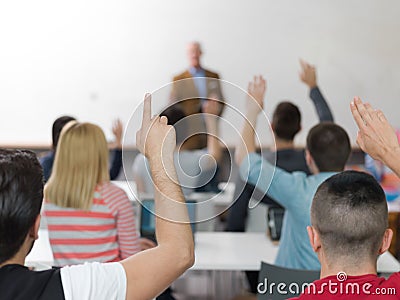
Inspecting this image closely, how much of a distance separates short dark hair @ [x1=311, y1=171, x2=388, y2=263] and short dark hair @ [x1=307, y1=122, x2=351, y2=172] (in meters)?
0.96

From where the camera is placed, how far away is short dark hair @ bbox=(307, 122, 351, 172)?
8.76 ft

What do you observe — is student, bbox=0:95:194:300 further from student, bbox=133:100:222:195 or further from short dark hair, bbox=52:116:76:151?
short dark hair, bbox=52:116:76:151

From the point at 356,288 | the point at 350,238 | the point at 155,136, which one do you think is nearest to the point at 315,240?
the point at 350,238

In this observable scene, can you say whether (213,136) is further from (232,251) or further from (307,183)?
(232,251)

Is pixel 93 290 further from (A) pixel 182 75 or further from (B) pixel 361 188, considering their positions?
(A) pixel 182 75

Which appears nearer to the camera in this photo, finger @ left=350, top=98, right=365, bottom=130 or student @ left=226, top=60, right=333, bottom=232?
finger @ left=350, top=98, right=365, bottom=130

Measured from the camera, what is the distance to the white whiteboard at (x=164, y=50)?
618 cm

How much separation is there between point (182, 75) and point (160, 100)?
190 inches

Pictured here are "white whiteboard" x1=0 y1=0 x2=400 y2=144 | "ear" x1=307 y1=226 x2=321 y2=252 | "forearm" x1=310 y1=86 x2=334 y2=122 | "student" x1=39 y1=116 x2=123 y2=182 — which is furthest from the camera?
"white whiteboard" x1=0 y1=0 x2=400 y2=144

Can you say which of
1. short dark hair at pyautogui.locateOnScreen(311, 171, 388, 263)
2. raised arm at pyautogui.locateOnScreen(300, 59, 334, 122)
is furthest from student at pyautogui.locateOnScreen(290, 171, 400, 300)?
raised arm at pyautogui.locateOnScreen(300, 59, 334, 122)

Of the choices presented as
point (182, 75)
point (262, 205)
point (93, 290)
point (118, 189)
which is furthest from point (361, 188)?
point (182, 75)

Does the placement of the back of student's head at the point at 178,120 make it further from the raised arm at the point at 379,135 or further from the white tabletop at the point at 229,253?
the white tabletop at the point at 229,253

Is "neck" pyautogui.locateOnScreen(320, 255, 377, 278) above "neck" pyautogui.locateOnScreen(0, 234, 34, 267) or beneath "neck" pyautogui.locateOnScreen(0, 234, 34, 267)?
beneath

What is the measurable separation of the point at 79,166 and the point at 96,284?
4.97ft
